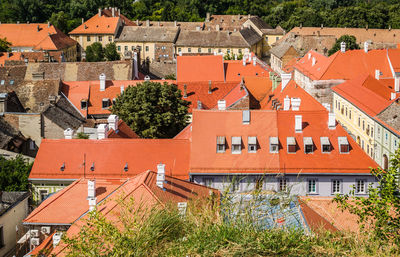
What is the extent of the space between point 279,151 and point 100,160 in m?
8.57

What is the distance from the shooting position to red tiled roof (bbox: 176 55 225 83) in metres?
52.8

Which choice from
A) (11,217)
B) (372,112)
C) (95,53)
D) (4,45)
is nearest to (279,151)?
(11,217)

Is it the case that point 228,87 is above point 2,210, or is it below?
above

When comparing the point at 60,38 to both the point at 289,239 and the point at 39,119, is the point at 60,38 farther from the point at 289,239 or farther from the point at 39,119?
the point at 289,239

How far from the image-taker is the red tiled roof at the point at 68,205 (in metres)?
22.7

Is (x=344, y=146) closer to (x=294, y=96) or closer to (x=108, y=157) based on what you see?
(x=294, y=96)

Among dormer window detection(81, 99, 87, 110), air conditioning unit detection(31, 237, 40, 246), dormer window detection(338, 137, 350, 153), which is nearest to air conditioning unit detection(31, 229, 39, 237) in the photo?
air conditioning unit detection(31, 237, 40, 246)

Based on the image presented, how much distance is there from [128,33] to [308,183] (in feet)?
215

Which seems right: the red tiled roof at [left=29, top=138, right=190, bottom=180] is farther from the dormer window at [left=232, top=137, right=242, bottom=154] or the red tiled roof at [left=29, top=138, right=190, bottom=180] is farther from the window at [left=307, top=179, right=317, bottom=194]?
the window at [left=307, top=179, right=317, bottom=194]

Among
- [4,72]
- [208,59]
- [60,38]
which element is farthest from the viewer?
[60,38]

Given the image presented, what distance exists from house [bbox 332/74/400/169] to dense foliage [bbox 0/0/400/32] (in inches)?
1998

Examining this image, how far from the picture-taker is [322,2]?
123562 mm

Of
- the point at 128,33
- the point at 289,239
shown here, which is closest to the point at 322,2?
the point at 128,33

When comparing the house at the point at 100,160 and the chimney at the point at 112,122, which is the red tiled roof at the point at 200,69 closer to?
the chimney at the point at 112,122
